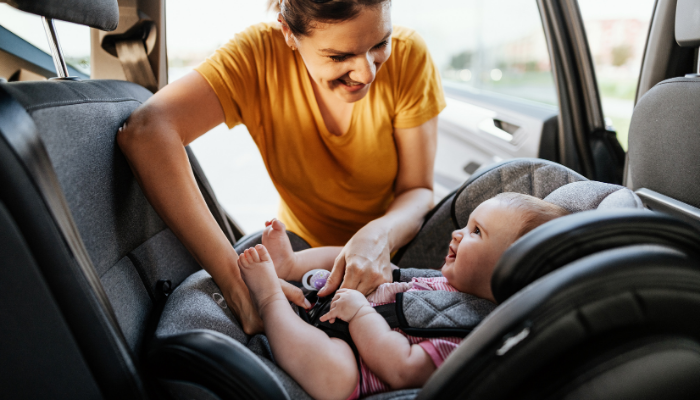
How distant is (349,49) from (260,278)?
56 cm

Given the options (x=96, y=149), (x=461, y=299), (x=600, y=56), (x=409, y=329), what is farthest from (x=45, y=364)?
(x=600, y=56)

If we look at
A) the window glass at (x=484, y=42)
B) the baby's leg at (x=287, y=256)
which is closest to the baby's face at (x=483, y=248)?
the baby's leg at (x=287, y=256)

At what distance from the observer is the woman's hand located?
0.99m

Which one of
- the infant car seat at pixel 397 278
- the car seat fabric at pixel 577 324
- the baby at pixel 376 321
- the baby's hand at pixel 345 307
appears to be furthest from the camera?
the baby's hand at pixel 345 307

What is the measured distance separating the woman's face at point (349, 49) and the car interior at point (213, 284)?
463mm

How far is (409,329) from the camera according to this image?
0.85 meters

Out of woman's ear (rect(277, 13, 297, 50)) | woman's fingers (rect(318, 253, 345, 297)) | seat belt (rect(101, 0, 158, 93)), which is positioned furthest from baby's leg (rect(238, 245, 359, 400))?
seat belt (rect(101, 0, 158, 93))

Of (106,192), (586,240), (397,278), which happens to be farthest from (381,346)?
(106,192)

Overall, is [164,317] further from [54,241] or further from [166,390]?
[54,241]

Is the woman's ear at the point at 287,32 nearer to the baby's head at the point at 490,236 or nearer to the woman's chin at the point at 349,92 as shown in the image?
the woman's chin at the point at 349,92

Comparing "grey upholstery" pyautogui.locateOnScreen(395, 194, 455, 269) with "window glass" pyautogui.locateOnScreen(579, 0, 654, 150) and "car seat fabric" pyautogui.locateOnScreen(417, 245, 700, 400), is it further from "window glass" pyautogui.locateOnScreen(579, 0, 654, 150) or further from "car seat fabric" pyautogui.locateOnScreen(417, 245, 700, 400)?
"window glass" pyautogui.locateOnScreen(579, 0, 654, 150)

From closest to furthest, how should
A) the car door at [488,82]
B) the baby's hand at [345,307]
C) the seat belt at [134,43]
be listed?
the baby's hand at [345,307] < the seat belt at [134,43] < the car door at [488,82]

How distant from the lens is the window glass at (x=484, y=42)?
2529 mm

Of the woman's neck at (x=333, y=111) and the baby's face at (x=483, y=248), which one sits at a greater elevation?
the woman's neck at (x=333, y=111)
